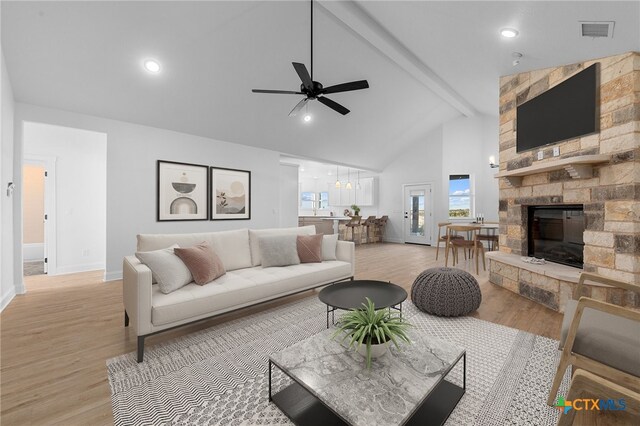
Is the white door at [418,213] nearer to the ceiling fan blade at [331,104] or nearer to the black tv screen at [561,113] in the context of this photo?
the black tv screen at [561,113]

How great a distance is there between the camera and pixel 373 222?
358 inches

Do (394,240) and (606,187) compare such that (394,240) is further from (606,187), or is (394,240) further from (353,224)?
(606,187)

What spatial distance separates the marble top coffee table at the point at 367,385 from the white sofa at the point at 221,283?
1.03m

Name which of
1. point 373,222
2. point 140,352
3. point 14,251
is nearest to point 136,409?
point 140,352

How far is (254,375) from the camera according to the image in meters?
1.88

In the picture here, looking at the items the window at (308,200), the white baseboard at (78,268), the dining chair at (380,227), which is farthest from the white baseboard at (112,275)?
the window at (308,200)

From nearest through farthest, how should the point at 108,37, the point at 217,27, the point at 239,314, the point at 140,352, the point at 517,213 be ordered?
the point at 140,352, the point at 239,314, the point at 108,37, the point at 217,27, the point at 517,213

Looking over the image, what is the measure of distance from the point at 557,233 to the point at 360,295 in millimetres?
2902

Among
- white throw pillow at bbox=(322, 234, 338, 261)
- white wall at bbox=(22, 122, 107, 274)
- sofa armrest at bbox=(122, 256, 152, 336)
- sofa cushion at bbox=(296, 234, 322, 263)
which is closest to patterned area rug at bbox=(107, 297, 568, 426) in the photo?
sofa armrest at bbox=(122, 256, 152, 336)

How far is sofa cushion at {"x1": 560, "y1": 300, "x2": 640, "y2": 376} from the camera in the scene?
1388 mm

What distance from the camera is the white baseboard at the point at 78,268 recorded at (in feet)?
16.3

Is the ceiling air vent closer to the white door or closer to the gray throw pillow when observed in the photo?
the gray throw pillow

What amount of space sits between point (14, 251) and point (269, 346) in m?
3.92

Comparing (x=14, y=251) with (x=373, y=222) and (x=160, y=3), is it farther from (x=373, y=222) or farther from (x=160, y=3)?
(x=373, y=222)
